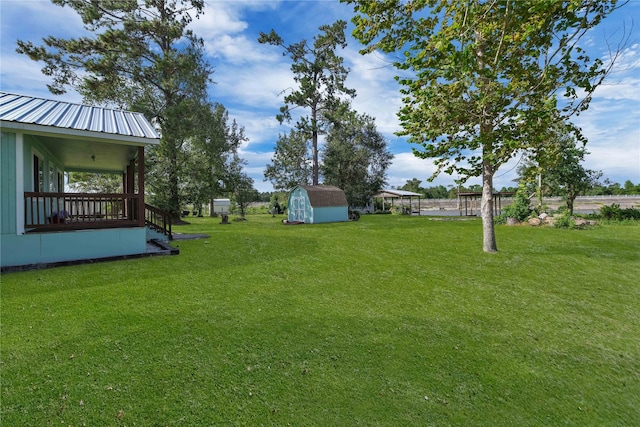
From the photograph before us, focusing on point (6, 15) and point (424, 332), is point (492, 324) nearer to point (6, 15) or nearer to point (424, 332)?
point (424, 332)

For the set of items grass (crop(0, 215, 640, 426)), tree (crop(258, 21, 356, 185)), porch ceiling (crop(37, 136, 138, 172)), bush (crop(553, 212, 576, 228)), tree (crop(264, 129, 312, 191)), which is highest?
tree (crop(258, 21, 356, 185))

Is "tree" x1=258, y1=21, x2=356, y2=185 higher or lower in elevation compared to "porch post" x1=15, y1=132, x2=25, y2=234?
→ higher

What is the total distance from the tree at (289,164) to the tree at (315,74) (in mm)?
5943

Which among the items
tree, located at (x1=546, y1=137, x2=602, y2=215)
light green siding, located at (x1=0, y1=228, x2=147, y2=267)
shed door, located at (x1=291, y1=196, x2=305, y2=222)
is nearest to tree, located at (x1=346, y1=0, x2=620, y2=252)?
light green siding, located at (x1=0, y1=228, x2=147, y2=267)

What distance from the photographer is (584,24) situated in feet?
16.7

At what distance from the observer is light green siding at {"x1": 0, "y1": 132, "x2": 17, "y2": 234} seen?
19.5 ft

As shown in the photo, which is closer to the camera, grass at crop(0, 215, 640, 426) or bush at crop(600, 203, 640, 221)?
grass at crop(0, 215, 640, 426)

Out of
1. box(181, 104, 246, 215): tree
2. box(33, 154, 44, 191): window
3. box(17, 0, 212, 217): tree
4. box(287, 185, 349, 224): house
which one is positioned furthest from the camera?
box(287, 185, 349, 224): house

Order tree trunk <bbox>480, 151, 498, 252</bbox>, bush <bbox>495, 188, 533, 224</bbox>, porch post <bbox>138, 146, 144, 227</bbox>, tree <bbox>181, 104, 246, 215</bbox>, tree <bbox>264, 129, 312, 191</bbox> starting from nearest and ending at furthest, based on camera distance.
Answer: porch post <bbox>138, 146, 144, 227</bbox> → tree trunk <bbox>480, 151, 498, 252</bbox> → tree <bbox>181, 104, 246, 215</bbox> → bush <bbox>495, 188, 533, 224</bbox> → tree <bbox>264, 129, 312, 191</bbox>

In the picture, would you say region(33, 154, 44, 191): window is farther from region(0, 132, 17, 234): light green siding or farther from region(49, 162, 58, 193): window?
region(0, 132, 17, 234): light green siding

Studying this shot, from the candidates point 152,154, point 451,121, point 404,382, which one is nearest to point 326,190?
point 152,154

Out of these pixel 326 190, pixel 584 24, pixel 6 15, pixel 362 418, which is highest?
pixel 6 15

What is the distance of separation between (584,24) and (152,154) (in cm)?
1858

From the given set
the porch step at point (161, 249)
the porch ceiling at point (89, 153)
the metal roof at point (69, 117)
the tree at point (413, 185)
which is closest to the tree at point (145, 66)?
the porch ceiling at point (89, 153)
